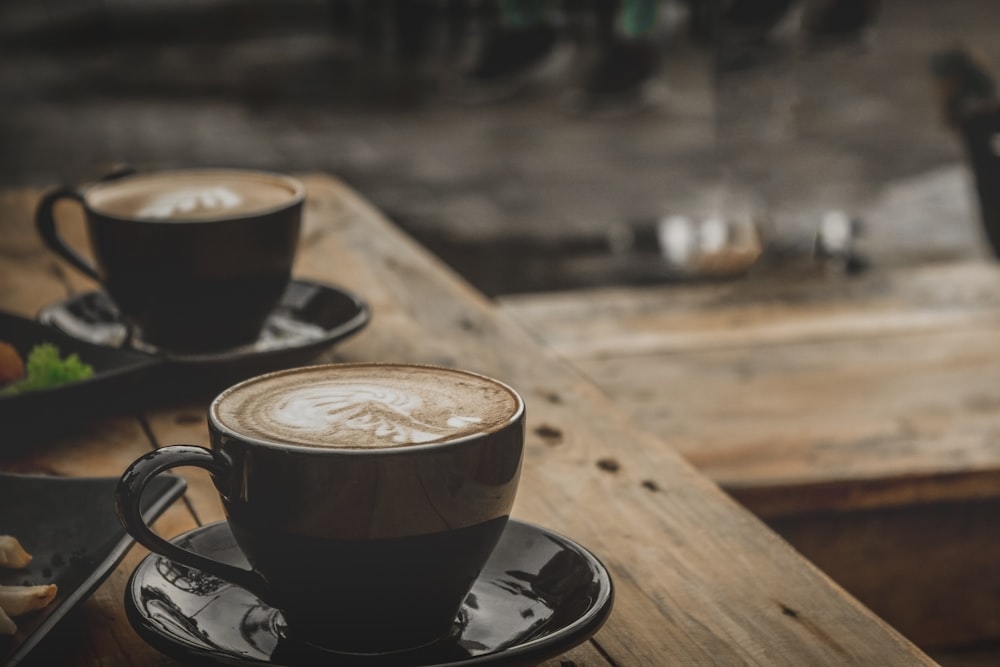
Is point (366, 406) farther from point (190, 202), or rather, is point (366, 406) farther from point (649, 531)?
point (190, 202)

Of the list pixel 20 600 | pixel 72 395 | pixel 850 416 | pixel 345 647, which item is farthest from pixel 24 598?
pixel 850 416

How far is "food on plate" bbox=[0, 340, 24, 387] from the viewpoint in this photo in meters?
0.90

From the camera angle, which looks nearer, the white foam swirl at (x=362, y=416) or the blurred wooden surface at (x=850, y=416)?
the white foam swirl at (x=362, y=416)

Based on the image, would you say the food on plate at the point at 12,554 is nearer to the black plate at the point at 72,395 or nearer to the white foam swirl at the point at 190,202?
the black plate at the point at 72,395

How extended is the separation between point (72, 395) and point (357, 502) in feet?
1.25

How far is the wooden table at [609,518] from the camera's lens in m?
0.59

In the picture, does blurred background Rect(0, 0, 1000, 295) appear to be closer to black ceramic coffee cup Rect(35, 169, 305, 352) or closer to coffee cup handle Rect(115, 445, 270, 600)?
black ceramic coffee cup Rect(35, 169, 305, 352)

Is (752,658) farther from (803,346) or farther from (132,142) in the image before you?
(132,142)

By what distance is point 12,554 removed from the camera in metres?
0.63

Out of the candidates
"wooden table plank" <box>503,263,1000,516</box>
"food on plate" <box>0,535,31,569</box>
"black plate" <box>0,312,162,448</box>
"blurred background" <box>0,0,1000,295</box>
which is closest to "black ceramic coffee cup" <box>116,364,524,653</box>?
"food on plate" <box>0,535,31,569</box>

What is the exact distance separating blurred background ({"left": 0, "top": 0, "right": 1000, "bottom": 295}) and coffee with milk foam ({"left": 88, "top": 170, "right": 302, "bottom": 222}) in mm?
1067

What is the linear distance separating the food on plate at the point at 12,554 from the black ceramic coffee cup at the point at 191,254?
0.30 m

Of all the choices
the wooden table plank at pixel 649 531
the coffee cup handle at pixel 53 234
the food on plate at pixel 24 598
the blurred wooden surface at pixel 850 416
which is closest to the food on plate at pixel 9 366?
the coffee cup handle at pixel 53 234

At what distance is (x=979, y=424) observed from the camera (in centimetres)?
148
